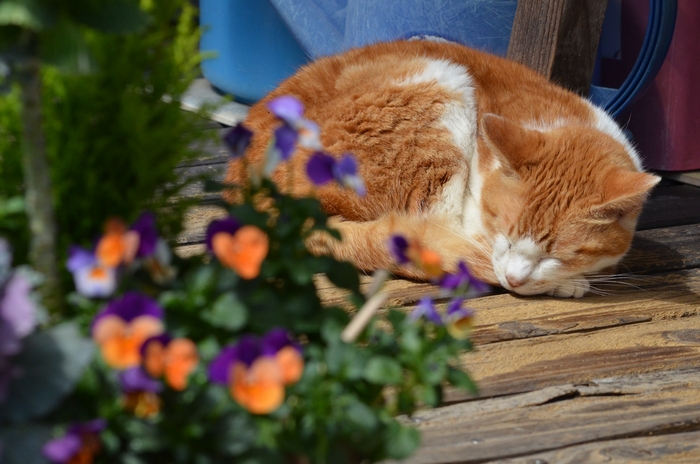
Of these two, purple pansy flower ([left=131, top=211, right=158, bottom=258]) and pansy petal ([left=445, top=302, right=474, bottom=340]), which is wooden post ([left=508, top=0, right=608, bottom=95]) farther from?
purple pansy flower ([left=131, top=211, right=158, bottom=258])

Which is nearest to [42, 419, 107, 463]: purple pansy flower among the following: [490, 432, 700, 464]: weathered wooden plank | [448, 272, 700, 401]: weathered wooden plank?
[490, 432, 700, 464]: weathered wooden plank

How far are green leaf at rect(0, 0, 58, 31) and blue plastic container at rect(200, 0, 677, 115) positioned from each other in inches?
103

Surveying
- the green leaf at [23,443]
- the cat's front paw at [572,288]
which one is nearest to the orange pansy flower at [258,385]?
the green leaf at [23,443]

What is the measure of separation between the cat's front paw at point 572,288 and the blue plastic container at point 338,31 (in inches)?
44.9

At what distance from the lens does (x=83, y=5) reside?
77 centimetres

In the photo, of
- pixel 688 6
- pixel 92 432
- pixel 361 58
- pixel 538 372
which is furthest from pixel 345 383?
pixel 688 6

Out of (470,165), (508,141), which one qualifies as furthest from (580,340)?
(470,165)

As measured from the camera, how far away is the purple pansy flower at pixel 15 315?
0.74 m

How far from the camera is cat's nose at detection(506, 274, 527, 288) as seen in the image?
2.15 m

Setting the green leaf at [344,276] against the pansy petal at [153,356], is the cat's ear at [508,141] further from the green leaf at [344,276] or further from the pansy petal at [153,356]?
the pansy petal at [153,356]

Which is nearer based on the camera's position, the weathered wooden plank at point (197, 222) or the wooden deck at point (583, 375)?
the wooden deck at point (583, 375)

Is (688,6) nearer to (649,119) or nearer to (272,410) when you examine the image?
(649,119)

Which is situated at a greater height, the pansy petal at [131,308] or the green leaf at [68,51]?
the green leaf at [68,51]

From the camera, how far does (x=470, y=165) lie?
101 inches
